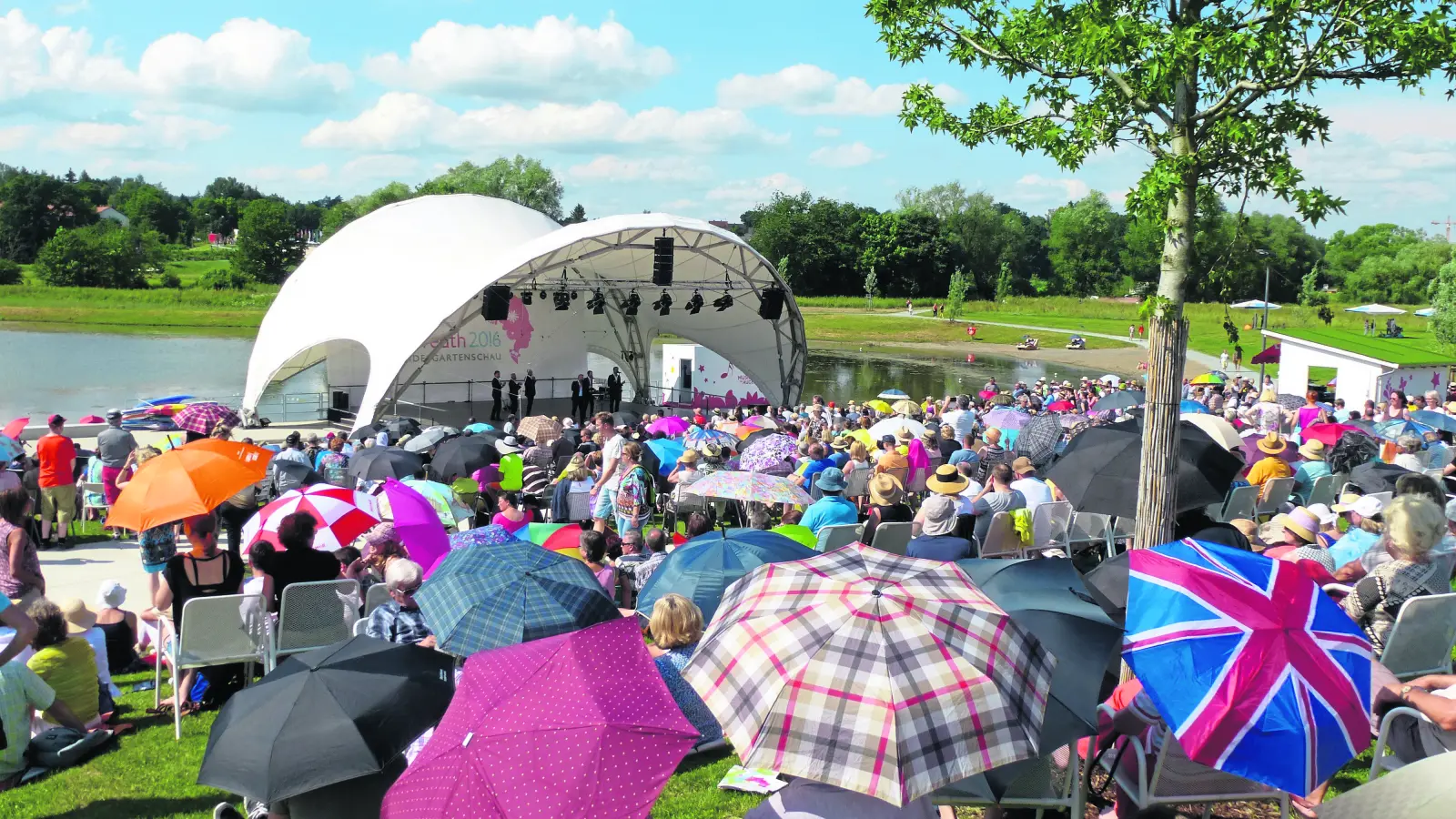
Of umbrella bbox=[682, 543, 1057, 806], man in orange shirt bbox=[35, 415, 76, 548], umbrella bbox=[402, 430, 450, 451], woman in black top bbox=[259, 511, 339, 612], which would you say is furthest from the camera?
umbrella bbox=[402, 430, 450, 451]

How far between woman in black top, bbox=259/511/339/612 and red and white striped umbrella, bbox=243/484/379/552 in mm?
583

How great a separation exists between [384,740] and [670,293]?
24208 millimetres

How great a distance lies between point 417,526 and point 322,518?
634mm

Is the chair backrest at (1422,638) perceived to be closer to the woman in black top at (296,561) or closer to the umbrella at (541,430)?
the woman in black top at (296,561)

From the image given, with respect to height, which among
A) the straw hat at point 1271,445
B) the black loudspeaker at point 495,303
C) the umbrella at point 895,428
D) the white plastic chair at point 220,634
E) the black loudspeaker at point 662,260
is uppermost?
the black loudspeaker at point 662,260

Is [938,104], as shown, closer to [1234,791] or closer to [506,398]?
[1234,791]

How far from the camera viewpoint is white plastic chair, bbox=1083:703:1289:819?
12.9ft

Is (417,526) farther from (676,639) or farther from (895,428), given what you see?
(895,428)

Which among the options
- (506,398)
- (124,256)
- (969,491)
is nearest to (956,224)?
(124,256)

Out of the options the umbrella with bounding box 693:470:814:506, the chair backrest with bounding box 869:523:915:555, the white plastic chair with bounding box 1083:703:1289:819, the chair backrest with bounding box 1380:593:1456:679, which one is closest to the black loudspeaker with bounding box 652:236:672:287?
the umbrella with bounding box 693:470:814:506

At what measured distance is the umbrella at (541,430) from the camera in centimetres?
1321

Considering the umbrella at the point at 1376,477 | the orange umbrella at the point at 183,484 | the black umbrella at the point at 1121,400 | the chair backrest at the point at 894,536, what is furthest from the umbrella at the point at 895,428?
the orange umbrella at the point at 183,484

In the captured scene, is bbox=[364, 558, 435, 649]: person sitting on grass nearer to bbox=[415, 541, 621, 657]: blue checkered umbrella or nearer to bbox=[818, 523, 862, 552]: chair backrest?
bbox=[415, 541, 621, 657]: blue checkered umbrella

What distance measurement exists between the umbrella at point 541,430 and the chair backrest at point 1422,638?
9.78 meters
